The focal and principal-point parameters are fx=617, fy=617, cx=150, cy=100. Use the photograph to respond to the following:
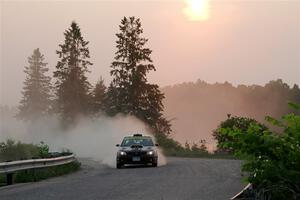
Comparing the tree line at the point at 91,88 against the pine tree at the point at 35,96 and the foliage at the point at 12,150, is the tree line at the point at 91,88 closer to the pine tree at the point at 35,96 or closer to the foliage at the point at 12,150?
the pine tree at the point at 35,96

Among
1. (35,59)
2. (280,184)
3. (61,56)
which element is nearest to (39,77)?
(35,59)

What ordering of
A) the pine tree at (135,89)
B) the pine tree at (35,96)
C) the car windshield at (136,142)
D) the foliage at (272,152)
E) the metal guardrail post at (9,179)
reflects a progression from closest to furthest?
1. the foliage at (272,152)
2. the metal guardrail post at (9,179)
3. the car windshield at (136,142)
4. the pine tree at (135,89)
5. the pine tree at (35,96)

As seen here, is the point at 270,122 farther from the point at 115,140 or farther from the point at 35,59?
the point at 35,59

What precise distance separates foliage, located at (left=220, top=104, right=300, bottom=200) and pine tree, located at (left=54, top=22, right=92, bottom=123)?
78.4 meters

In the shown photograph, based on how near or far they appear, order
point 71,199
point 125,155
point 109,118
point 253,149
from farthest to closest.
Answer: point 109,118 < point 125,155 < point 71,199 < point 253,149

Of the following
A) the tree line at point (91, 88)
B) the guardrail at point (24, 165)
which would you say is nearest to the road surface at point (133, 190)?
the guardrail at point (24, 165)

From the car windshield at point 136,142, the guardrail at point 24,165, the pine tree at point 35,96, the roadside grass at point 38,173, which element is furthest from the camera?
the pine tree at point 35,96

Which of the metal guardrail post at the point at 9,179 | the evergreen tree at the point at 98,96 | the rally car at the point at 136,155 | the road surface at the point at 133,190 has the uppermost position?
the evergreen tree at the point at 98,96

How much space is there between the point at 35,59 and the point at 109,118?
40.1 meters

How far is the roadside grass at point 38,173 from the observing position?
19.8 metres

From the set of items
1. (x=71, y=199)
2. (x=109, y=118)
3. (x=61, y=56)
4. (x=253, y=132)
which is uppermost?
(x=61, y=56)

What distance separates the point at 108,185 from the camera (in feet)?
56.8

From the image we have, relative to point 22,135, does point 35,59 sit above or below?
above

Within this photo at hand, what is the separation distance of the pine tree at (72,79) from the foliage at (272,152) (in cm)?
7842
